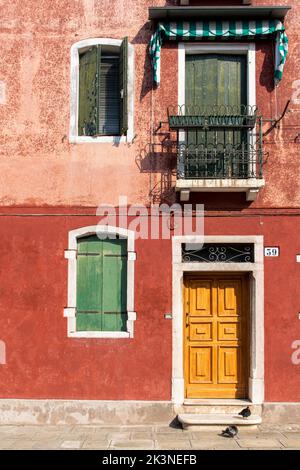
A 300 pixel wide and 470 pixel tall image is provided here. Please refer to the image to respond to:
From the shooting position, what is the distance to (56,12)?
976 cm

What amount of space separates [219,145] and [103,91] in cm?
220

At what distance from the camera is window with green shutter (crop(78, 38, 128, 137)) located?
30.9ft

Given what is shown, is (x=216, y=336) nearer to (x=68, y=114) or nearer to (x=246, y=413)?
(x=246, y=413)

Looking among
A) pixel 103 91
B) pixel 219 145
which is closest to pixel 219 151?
pixel 219 145

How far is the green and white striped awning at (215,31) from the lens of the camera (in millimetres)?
9344

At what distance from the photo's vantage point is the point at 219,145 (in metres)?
9.37

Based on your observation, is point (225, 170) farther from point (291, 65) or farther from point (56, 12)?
point (56, 12)

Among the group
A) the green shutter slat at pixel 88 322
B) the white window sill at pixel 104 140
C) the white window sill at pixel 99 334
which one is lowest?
the white window sill at pixel 99 334

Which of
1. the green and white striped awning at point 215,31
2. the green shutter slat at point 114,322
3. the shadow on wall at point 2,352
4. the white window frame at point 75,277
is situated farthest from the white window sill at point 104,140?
the shadow on wall at point 2,352

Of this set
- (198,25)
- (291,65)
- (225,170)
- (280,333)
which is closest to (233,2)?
(198,25)

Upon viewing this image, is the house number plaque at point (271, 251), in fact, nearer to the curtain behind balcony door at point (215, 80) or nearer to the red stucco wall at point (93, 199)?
the red stucco wall at point (93, 199)

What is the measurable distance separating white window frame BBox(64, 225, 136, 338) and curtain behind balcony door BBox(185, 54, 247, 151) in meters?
2.44

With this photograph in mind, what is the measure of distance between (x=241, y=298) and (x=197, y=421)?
2095 millimetres

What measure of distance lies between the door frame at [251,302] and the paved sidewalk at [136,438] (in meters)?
0.60
